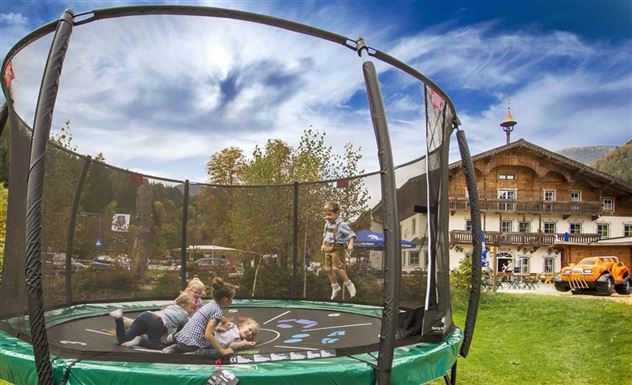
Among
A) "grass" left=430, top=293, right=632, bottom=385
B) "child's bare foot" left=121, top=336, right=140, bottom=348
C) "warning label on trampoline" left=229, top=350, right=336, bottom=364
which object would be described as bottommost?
"grass" left=430, top=293, right=632, bottom=385

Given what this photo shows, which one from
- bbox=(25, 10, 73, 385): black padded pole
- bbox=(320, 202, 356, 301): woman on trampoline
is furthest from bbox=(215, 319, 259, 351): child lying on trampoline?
bbox=(320, 202, 356, 301): woman on trampoline

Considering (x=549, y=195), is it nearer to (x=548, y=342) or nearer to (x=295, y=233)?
(x=548, y=342)

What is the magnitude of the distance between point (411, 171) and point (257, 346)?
3.84 ft

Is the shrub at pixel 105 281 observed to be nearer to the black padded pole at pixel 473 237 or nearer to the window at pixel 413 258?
the window at pixel 413 258

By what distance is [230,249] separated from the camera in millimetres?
4020

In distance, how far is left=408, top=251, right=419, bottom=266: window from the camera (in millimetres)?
2332

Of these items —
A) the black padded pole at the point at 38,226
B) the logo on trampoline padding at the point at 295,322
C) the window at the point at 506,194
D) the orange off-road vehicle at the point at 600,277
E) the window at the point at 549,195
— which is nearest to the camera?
the black padded pole at the point at 38,226

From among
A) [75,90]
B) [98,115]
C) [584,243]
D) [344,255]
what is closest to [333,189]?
[344,255]

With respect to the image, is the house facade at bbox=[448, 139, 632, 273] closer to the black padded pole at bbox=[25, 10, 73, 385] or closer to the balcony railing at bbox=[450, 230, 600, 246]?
the balcony railing at bbox=[450, 230, 600, 246]

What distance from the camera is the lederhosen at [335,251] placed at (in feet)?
11.1

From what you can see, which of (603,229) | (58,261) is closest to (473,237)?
(58,261)

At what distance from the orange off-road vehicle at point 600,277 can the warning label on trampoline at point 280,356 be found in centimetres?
628

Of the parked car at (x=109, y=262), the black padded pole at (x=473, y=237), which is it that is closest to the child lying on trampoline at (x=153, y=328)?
the black padded pole at (x=473, y=237)

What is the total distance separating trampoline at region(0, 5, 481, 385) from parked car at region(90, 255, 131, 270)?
15 millimetres
